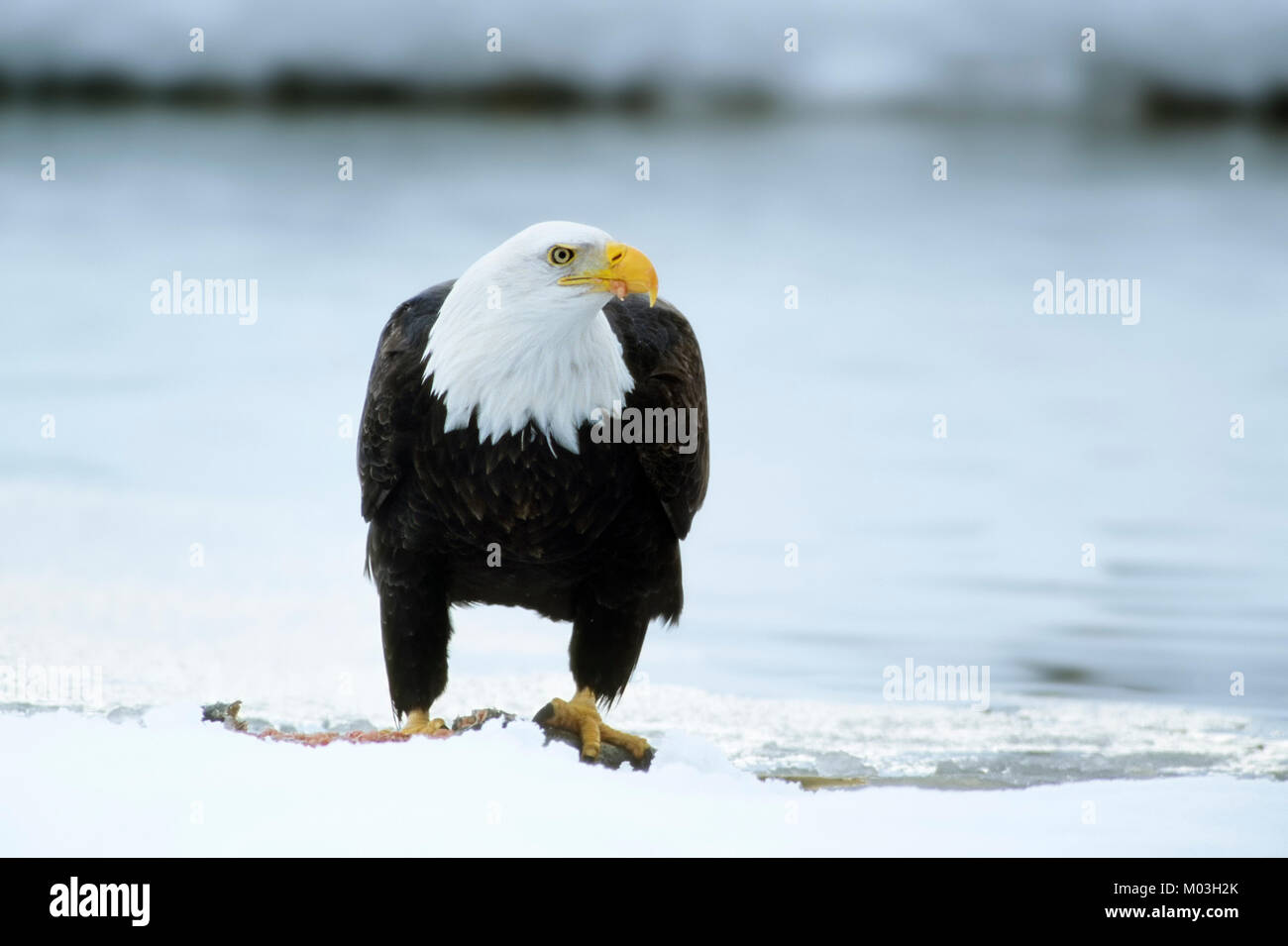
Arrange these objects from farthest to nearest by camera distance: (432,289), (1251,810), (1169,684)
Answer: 1. (1169,684)
2. (432,289)
3. (1251,810)

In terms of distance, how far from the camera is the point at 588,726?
453 cm

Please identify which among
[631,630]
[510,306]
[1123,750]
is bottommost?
[1123,750]

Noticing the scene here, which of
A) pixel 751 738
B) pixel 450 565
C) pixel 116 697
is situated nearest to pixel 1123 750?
pixel 751 738

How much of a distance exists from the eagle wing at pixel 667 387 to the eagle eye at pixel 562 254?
0.46 meters

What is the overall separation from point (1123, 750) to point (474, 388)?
7.52 feet

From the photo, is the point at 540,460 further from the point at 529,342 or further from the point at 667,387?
the point at 667,387

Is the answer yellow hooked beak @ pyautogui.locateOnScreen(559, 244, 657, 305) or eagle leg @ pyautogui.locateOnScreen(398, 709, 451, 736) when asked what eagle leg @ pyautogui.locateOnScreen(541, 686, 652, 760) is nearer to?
eagle leg @ pyautogui.locateOnScreen(398, 709, 451, 736)

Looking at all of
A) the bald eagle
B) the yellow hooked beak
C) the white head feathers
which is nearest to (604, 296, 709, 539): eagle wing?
the bald eagle

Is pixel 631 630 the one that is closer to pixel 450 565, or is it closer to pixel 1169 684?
pixel 450 565

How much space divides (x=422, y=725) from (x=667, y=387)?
3.81 feet

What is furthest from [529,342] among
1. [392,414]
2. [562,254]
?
[392,414]

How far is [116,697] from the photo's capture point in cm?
Result: 514

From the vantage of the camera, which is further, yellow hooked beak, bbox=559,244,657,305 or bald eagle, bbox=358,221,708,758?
bald eagle, bbox=358,221,708,758

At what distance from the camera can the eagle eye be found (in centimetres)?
416
